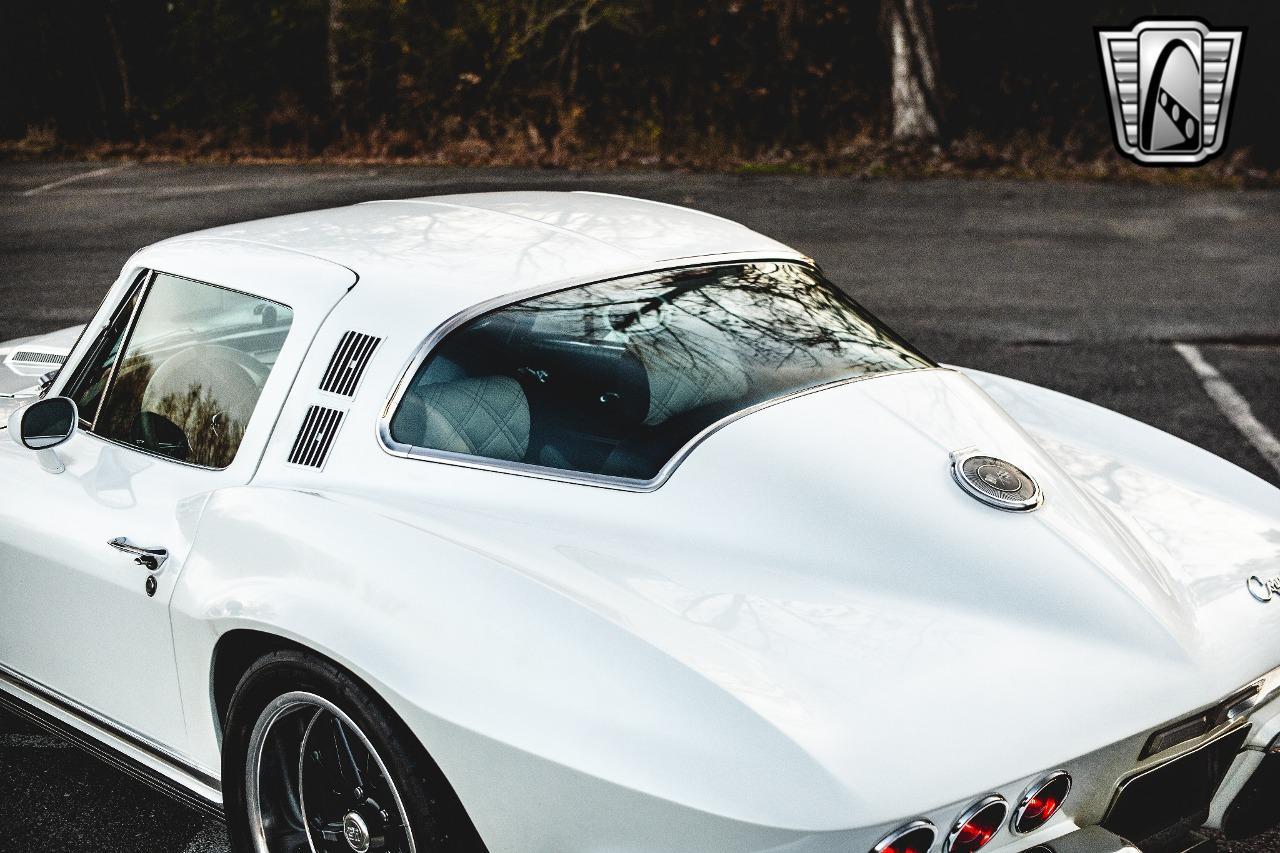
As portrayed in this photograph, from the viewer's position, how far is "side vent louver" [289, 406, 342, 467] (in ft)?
8.93

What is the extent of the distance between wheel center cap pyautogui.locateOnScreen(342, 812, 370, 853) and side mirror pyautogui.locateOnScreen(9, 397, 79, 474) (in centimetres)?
125

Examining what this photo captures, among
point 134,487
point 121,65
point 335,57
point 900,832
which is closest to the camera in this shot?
point 900,832

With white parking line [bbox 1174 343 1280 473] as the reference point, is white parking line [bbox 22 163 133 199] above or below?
above

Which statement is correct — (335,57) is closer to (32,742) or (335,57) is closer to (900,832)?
(32,742)

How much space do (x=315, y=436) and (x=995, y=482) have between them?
56.7 inches

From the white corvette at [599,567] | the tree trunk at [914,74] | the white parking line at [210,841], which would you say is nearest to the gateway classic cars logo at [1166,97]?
the tree trunk at [914,74]

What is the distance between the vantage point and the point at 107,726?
9.89 feet

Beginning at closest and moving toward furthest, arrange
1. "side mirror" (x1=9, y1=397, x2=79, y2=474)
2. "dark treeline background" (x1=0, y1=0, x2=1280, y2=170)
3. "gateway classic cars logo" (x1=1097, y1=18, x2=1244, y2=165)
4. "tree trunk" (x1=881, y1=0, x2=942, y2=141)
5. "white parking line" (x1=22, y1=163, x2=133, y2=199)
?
"side mirror" (x1=9, y1=397, x2=79, y2=474)
"white parking line" (x1=22, y1=163, x2=133, y2=199)
"gateway classic cars logo" (x1=1097, y1=18, x2=1244, y2=165)
"tree trunk" (x1=881, y1=0, x2=942, y2=141)
"dark treeline background" (x1=0, y1=0, x2=1280, y2=170)

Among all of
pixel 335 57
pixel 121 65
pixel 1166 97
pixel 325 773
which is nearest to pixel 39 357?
pixel 325 773

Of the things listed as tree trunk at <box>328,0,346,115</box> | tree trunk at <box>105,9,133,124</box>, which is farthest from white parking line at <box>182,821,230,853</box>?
tree trunk at <box>105,9,133,124</box>

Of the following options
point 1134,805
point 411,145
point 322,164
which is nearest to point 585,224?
point 1134,805

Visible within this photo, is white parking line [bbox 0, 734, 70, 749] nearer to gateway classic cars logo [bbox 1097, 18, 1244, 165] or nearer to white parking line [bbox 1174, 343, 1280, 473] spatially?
white parking line [bbox 1174, 343, 1280, 473]

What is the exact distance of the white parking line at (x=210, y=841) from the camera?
10.0 ft

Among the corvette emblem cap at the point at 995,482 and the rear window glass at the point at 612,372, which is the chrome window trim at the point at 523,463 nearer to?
the rear window glass at the point at 612,372
